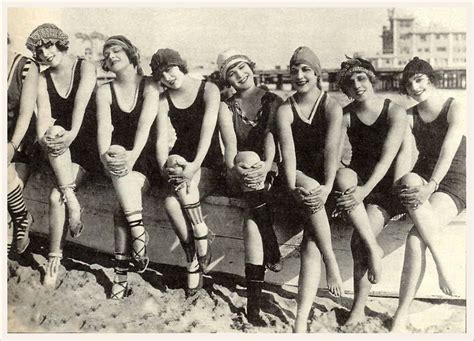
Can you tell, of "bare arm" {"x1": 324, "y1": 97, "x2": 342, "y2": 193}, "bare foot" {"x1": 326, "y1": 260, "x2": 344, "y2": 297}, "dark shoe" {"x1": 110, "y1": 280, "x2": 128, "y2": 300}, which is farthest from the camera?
"dark shoe" {"x1": 110, "y1": 280, "x2": 128, "y2": 300}

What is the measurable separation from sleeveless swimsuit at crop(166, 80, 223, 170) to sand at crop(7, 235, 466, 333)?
84 cm

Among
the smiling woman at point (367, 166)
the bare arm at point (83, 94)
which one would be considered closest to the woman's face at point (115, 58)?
the bare arm at point (83, 94)

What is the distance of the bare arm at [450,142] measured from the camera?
14.7 feet

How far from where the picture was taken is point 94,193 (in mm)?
4672

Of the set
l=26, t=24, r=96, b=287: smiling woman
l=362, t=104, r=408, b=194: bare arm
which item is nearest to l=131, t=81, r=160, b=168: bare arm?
l=26, t=24, r=96, b=287: smiling woman

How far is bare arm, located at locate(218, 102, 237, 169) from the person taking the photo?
4.49 meters

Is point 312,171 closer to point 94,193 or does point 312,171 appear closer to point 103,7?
point 94,193

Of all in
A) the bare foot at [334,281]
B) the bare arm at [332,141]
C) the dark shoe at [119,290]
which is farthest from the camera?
the dark shoe at [119,290]

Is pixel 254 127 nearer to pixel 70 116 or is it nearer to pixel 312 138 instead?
pixel 312 138

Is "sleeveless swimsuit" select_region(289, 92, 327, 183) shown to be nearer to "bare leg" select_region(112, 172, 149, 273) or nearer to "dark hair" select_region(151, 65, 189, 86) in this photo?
"dark hair" select_region(151, 65, 189, 86)

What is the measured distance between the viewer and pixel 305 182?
4.44 m

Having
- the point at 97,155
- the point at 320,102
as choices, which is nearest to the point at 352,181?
the point at 320,102

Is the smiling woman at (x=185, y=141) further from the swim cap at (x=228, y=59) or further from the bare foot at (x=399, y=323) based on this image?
the bare foot at (x=399, y=323)

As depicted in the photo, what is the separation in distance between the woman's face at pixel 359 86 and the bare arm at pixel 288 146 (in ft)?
1.49
